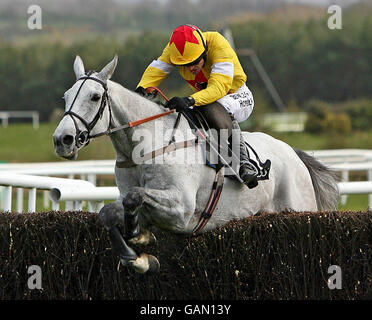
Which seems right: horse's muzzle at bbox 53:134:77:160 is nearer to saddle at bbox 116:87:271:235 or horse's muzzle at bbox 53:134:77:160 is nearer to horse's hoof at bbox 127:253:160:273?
saddle at bbox 116:87:271:235

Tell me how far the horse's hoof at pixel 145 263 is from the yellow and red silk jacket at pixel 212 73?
963 mm

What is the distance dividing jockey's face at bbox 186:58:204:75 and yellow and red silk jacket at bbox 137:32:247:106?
2.6 inches

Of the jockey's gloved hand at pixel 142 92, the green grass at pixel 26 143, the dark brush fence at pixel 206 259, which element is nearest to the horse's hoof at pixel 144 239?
the dark brush fence at pixel 206 259

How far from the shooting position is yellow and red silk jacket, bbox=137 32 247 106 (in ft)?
14.6

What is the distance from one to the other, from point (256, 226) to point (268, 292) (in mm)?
404

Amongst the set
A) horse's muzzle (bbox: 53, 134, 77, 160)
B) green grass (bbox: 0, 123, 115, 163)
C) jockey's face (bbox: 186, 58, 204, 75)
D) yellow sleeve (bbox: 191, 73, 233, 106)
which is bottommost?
green grass (bbox: 0, 123, 115, 163)

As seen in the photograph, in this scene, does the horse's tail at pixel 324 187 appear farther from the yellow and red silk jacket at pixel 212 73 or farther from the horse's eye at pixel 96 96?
the horse's eye at pixel 96 96

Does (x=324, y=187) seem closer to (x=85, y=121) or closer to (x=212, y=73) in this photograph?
(x=212, y=73)

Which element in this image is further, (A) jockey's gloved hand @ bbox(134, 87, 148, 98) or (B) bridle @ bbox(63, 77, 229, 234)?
(A) jockey's gloved hand @ bbox(134, 87, 148, 98)

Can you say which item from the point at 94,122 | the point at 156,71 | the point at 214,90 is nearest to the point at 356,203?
the point at 156,71

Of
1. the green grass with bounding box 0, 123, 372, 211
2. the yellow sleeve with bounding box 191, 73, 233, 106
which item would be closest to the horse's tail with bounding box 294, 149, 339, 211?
the yellow sleeve with bounding box 191, 73, 233, 106

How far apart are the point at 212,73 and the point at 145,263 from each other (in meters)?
1.24

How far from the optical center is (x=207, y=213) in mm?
4496

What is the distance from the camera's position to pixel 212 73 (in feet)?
14.8
